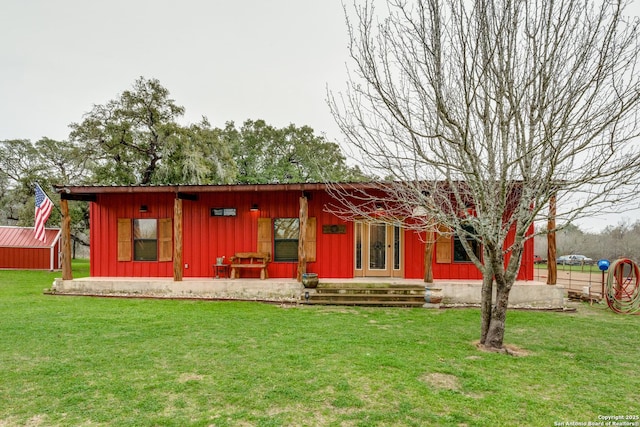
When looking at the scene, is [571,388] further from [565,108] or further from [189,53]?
[189,53]

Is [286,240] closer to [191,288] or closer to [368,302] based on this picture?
[191,288]

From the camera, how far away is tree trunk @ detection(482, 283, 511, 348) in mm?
4629

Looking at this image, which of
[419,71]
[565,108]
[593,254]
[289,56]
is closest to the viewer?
[565,108]

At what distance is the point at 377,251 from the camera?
30.2 feet

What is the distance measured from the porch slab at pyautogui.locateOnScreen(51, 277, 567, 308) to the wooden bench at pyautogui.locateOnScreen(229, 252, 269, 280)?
0.32 metres

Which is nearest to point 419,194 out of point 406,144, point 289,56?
point 406,144

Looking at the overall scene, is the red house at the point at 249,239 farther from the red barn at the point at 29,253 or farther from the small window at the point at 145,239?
the red barn at the point at 29,253

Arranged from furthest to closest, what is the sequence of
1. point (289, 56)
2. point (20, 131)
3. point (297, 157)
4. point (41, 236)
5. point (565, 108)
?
point (20, 131), point (297, 157), point (289, 56), point (41, 236), point (565, 108)

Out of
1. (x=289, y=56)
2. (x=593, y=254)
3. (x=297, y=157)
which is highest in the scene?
(x=289, y=56)

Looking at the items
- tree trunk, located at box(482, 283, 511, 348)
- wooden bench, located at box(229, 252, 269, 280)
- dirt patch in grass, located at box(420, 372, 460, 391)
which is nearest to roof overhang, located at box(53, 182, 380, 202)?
wooden bench, located at box(229, 252, 269, 280)

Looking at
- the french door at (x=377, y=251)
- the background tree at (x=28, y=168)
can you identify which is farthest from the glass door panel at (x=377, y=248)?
the background tree at (x=28, y=168)

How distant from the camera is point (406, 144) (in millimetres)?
4383

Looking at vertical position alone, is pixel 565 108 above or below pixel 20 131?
below

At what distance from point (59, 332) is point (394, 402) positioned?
4.79m
